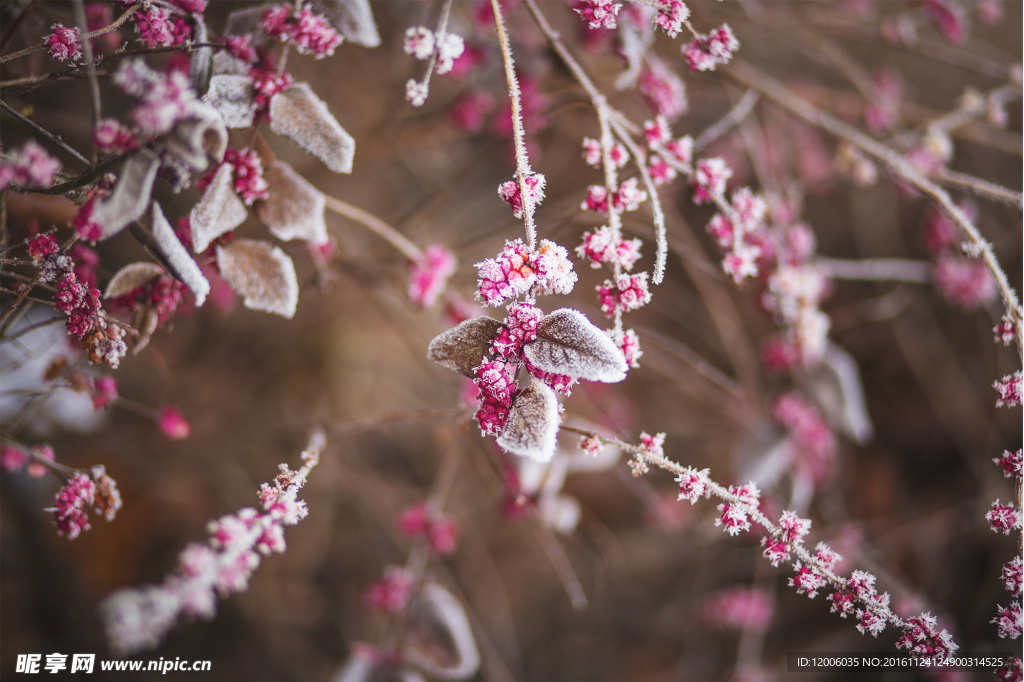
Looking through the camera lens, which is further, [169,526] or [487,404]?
[169,526]

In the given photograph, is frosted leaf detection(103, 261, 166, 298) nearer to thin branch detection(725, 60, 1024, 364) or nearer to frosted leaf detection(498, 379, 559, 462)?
frosted leaf detection(498, 379, 559, 462)

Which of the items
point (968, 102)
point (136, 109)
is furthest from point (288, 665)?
point (968, 102)

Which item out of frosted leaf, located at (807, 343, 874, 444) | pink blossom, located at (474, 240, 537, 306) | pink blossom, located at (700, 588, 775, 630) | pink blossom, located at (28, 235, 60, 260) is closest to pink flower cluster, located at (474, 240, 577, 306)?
pink blossom, located at (474, 240, 537, 306)

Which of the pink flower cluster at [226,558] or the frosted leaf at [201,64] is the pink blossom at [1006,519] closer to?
the pink flower cluster at [226,558]

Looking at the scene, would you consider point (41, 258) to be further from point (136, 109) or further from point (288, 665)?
point (288, 665)

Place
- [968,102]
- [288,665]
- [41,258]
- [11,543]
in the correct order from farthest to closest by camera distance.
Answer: [288,665] < [11,543] < [968,102] < [41,258]

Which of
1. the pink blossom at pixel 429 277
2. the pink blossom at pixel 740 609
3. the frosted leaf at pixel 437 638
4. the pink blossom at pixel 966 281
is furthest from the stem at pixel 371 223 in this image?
the pink blossom at pixel 966 281
